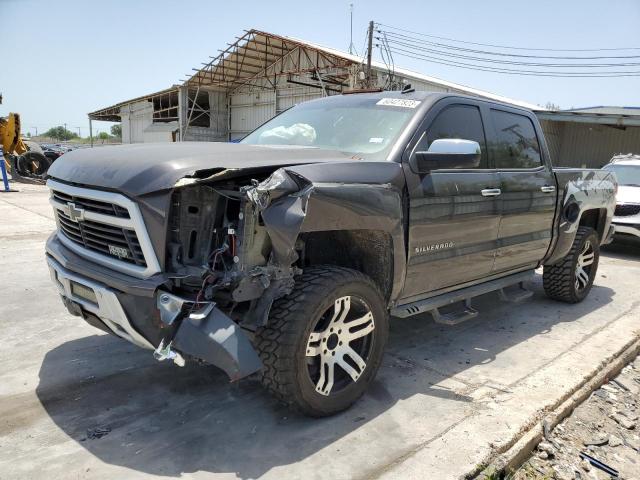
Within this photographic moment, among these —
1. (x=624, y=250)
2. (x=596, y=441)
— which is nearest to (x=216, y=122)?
(x=624, y=250)

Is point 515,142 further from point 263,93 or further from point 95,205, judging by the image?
point 263,93

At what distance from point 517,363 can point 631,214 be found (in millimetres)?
6545

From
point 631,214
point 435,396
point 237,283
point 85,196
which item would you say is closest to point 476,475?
point 435,396

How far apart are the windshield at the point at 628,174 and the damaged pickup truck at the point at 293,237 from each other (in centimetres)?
739

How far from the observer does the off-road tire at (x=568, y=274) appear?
549 cm

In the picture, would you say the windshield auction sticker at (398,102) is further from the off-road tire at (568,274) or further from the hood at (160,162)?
the off-road tire at (568,274)

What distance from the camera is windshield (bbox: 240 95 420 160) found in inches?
139

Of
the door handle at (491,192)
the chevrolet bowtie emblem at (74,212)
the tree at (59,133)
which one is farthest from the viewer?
the tree at (59,133)

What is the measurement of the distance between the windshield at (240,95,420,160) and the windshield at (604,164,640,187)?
818 cm

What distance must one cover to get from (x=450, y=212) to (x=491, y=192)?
0.59 meters

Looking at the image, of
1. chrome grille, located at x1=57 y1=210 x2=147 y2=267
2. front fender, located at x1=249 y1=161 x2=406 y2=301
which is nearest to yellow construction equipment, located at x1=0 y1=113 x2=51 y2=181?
chrome grille, located at x1=57 y1=210 x2=147 y2=267

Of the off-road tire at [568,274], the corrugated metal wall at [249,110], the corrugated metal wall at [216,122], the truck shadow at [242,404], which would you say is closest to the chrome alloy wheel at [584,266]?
the off-road tire at [568,274]

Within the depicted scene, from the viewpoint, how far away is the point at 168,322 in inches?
98.3

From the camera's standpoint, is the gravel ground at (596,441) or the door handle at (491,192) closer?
the gravel ground at (596,441)
